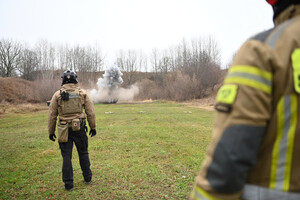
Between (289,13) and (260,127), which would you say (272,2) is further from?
(260,127)

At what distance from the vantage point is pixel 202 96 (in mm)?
44031

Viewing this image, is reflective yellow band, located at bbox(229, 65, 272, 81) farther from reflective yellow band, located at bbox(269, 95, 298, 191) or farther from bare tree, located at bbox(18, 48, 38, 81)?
bare tree, located at bbox(18, 48, 38, 81)

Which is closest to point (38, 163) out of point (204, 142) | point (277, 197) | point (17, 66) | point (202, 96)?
point (204, 142)

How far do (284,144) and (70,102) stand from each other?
4.37 metres

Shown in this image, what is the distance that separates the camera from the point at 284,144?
3.69 ft

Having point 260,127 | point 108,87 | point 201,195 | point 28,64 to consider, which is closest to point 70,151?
point 201,195

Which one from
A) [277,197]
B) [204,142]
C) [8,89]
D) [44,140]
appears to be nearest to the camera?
[277,197]

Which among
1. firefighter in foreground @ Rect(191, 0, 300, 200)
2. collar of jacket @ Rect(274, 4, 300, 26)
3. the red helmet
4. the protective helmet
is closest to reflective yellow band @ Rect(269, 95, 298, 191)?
firefighter in foreground @ Rect(191, 0, 300, 200)

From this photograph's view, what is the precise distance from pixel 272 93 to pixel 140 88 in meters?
56.0

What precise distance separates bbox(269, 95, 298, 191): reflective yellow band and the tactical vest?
430 centimetres

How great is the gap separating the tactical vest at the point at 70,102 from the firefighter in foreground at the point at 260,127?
4.09 metres

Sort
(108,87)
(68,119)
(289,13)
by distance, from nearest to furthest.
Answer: (289,13) → (68,119) → (108,87)

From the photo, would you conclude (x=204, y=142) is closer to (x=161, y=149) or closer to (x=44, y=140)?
(x=161, y=149)

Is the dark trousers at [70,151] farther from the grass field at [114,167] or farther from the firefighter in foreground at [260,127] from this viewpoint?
the firefighter in foreground at [260,127]
